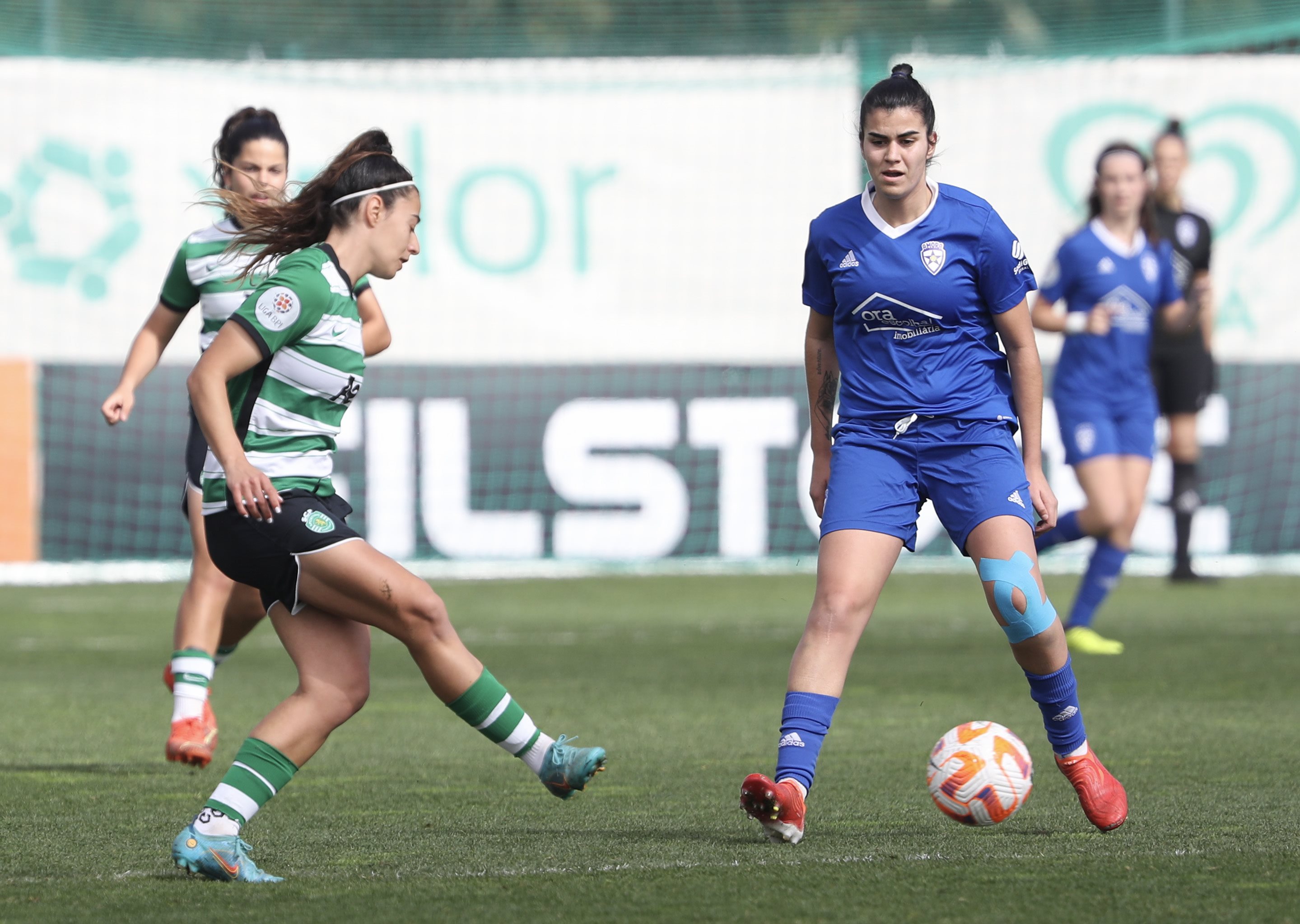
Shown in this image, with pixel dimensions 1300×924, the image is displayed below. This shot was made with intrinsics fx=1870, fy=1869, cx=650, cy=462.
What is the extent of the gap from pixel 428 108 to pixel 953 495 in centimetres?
1156

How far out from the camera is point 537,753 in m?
4.62

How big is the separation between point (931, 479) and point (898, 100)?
95 centimetres

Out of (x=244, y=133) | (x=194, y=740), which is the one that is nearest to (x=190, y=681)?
(x=194, y=740)

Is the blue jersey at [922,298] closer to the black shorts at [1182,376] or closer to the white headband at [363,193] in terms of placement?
the white headband at [363,193]

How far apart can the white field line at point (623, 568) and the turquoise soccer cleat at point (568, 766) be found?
33.3 ft

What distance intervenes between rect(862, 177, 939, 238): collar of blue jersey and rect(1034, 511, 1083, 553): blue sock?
4374 mm

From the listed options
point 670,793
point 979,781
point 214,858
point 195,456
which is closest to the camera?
point 214,858

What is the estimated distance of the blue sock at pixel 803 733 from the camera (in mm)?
4492

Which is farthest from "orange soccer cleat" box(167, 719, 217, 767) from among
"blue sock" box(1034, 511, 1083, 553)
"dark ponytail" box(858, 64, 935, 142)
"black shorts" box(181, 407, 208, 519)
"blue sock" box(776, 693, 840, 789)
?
"blue sock" box(1034, 511, 1083, 553)

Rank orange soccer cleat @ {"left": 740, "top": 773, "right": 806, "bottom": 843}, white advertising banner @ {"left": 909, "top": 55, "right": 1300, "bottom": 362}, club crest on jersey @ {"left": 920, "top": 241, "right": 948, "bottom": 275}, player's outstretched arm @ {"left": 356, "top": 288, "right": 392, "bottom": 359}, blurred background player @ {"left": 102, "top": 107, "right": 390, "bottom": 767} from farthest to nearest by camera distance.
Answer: white advertising banner @ {"left": 909, "top": 55, "right": 1300, "bottom": 362} → blurred background player @ {"left": 102, "top": 107, "right": 390, "bottom": 767} → player's outstretched arm @ {"left": 356, "top": 288, "right": 392, "bottom": 359} → club crest on jersey @ {"left": 920, "top": 241, "right": 948, "bottom": 275} → orange soccer cleat @ {"left": 740, "top": 773, "right": 806, "bottom": 843}

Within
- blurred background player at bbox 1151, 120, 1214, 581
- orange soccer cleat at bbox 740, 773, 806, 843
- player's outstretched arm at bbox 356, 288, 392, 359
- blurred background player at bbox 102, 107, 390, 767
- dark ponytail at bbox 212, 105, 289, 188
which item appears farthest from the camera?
blurred background player at bbox 1151, 120, 1214, 581

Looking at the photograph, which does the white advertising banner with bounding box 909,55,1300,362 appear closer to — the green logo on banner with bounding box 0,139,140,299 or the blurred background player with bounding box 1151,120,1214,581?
the blurred background player with bounding box 1151,120,1214,581

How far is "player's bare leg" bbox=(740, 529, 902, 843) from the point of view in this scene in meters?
4.54

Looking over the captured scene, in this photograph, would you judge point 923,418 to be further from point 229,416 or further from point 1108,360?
point 1108,360
